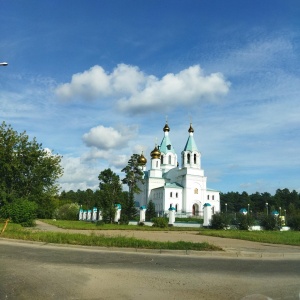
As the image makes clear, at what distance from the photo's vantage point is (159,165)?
75.7 meters

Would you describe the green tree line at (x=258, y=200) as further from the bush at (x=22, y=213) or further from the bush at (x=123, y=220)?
the bush at (x=22, y=213)

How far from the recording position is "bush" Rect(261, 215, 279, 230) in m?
32.9

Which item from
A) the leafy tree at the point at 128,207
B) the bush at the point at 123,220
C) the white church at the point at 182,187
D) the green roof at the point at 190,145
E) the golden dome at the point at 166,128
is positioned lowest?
the bush at the point at 123,220

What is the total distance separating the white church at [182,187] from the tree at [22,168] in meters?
33.5

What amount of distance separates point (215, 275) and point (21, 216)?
66.6 ft

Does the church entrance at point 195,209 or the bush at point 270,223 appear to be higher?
the church entrance at point 195,209

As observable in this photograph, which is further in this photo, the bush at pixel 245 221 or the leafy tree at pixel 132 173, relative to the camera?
the leafy tree at pixel 132 173

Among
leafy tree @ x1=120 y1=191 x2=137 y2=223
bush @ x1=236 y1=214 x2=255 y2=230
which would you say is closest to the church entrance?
leafy tree @ x1=120 y1=191 x2=137 y2=223

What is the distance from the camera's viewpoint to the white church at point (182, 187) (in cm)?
6731

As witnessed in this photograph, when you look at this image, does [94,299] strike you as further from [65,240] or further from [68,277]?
[65,240]

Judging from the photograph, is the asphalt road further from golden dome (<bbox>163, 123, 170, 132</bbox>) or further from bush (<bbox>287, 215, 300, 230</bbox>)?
golden dome (<bbox>163, 123, 170, 132</bbox>)

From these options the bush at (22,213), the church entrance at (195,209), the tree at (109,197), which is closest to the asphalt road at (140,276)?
the bush at (22,213)

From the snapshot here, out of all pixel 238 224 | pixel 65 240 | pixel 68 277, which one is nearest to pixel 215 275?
pixel 68 277

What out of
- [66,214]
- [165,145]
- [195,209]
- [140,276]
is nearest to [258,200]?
[165,145]
